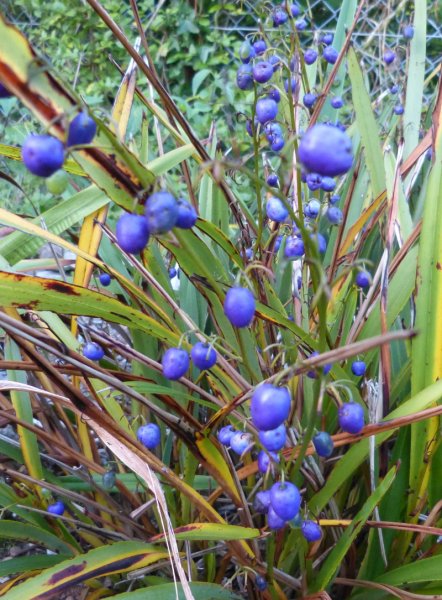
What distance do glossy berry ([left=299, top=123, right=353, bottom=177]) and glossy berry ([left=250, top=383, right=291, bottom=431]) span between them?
7.8 inches

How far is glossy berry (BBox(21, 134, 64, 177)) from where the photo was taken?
47 cm

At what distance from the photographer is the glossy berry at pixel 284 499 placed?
65cm

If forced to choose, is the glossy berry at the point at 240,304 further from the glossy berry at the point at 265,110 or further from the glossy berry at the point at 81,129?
the glossy berry at the point at 265,110

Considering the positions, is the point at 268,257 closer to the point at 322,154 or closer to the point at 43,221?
the point at 43,221

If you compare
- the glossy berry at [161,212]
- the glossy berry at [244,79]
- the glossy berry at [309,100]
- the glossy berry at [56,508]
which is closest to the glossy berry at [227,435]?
the glossy berry at [56,508]

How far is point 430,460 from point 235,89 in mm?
2905

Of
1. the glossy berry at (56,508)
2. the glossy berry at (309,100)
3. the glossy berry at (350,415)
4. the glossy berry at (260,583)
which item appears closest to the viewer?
the glossy berry at (350,415)

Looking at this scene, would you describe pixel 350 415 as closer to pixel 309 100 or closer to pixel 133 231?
pixel 133 231

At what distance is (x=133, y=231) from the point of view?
1.68 ft

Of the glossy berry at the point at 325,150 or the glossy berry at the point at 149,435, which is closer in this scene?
the glossy berry at the point at 325,150

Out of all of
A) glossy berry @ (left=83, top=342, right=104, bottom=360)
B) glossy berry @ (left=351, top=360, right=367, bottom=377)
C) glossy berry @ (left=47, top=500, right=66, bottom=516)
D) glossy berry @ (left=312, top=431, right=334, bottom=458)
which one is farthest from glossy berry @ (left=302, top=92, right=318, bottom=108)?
glossy berry @ (left=47, top=500, right=66, bottom=516)

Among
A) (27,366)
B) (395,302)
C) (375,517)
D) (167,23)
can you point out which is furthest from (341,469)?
(167,23)

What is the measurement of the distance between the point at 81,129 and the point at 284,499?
0.41 metres

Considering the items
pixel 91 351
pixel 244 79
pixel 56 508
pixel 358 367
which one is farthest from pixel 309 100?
pixel 56 508
